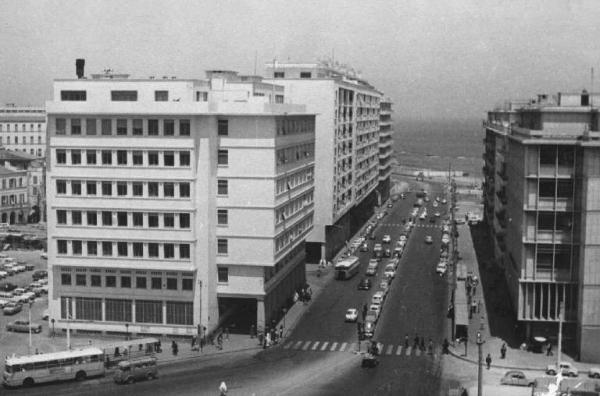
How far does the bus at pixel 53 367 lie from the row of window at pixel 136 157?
53.7 feet

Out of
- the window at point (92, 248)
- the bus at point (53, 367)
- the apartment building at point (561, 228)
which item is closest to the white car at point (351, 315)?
the apartment building at point (561, 228)

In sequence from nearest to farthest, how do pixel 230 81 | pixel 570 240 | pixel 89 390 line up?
1. pixel 89 390
2. pixel 570 240
3. pixel 230 81

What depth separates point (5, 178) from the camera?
14750 cm

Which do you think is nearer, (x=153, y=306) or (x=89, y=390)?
(x=89, y=390)

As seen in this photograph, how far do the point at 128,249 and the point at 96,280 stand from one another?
4.30 metres

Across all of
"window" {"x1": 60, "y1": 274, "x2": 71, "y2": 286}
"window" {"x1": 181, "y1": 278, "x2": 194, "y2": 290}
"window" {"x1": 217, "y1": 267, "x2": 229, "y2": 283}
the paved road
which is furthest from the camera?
"window" {"x1": 217, "y1": 267, "x2": 229, "y2": 283}

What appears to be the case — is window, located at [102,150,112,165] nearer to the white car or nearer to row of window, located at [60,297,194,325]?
row of window, located at [60,297,194,325]

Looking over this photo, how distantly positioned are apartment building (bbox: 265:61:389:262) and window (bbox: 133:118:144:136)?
3699 centimetres

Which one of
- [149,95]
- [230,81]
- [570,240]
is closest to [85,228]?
[149,95]

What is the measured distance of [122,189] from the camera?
246ft

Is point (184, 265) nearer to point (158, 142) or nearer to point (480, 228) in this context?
point (158, 142)

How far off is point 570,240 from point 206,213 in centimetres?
2984

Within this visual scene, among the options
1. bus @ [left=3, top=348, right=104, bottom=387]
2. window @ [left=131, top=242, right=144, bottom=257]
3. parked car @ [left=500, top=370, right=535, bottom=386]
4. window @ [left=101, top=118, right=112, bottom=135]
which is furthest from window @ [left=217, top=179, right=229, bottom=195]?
parked car @ [left=500, top=370, right=535, bottom=386]

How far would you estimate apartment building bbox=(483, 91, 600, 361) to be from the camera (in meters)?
69.1
